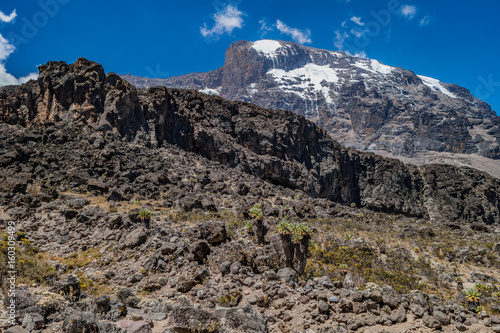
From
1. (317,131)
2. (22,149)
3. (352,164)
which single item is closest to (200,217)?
(22,149)

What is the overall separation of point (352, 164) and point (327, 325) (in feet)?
242

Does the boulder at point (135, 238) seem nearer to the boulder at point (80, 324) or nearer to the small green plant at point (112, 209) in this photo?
the small green plant at point (112, 209)

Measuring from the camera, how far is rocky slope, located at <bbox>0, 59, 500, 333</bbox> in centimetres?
827

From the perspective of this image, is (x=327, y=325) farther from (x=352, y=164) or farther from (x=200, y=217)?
(x=352, y=164)

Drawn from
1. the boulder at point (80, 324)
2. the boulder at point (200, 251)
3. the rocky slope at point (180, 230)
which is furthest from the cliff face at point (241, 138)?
the boulder at point (80, 324)

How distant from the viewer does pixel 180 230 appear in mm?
18047

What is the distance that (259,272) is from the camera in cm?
1234

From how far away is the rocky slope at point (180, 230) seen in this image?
8266mm

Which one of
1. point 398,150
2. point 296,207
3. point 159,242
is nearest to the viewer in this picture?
point 159,242

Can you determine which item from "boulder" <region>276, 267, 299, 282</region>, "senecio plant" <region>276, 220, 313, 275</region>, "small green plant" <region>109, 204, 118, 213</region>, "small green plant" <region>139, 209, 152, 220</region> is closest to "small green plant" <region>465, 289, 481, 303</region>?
"senecio plant" <region>276, 220, 313, 275</region>

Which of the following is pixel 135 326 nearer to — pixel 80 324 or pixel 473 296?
pixel 80 324

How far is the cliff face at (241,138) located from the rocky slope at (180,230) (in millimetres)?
283

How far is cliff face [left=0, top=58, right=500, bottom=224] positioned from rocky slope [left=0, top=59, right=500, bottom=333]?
0.93 ft

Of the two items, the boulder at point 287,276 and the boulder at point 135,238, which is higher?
the boulder at point 135,238
